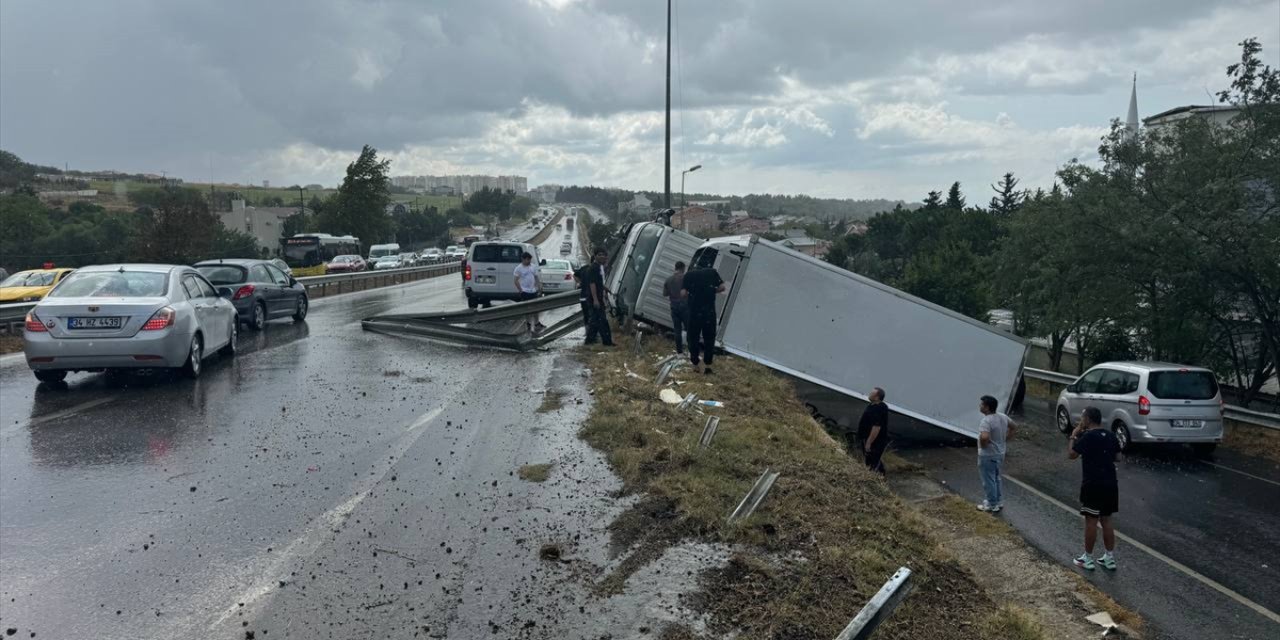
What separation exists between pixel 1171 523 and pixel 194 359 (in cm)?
1326

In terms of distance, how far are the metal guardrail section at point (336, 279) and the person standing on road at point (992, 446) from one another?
13547 millimetres

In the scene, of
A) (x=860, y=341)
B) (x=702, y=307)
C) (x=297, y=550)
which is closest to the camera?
(x=297, y=550)

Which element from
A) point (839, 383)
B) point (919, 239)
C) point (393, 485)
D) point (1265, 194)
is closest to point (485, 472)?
point (393, 485)

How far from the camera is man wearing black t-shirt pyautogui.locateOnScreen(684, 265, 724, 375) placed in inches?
547

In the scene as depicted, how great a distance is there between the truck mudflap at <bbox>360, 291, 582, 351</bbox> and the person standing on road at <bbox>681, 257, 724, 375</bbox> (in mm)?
4002

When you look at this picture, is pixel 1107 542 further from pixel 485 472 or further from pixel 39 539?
pixel 39 539

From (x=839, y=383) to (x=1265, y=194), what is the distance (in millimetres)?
13875

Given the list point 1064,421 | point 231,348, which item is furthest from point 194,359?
point 1064,421

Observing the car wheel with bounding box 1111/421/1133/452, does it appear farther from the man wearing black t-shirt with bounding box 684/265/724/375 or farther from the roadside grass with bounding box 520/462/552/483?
the roadside grass with bounding box 520/462/552/483

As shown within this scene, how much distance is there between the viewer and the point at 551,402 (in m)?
11.3

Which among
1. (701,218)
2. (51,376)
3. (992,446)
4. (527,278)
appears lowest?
(701,218)

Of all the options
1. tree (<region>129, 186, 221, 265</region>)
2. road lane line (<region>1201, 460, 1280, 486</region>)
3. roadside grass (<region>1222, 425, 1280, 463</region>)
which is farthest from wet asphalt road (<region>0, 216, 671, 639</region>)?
tree (<region>129, 186, 221, 265</region>)

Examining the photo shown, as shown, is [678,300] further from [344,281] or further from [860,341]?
[344,281]

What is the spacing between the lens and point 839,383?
15820 millimetres
